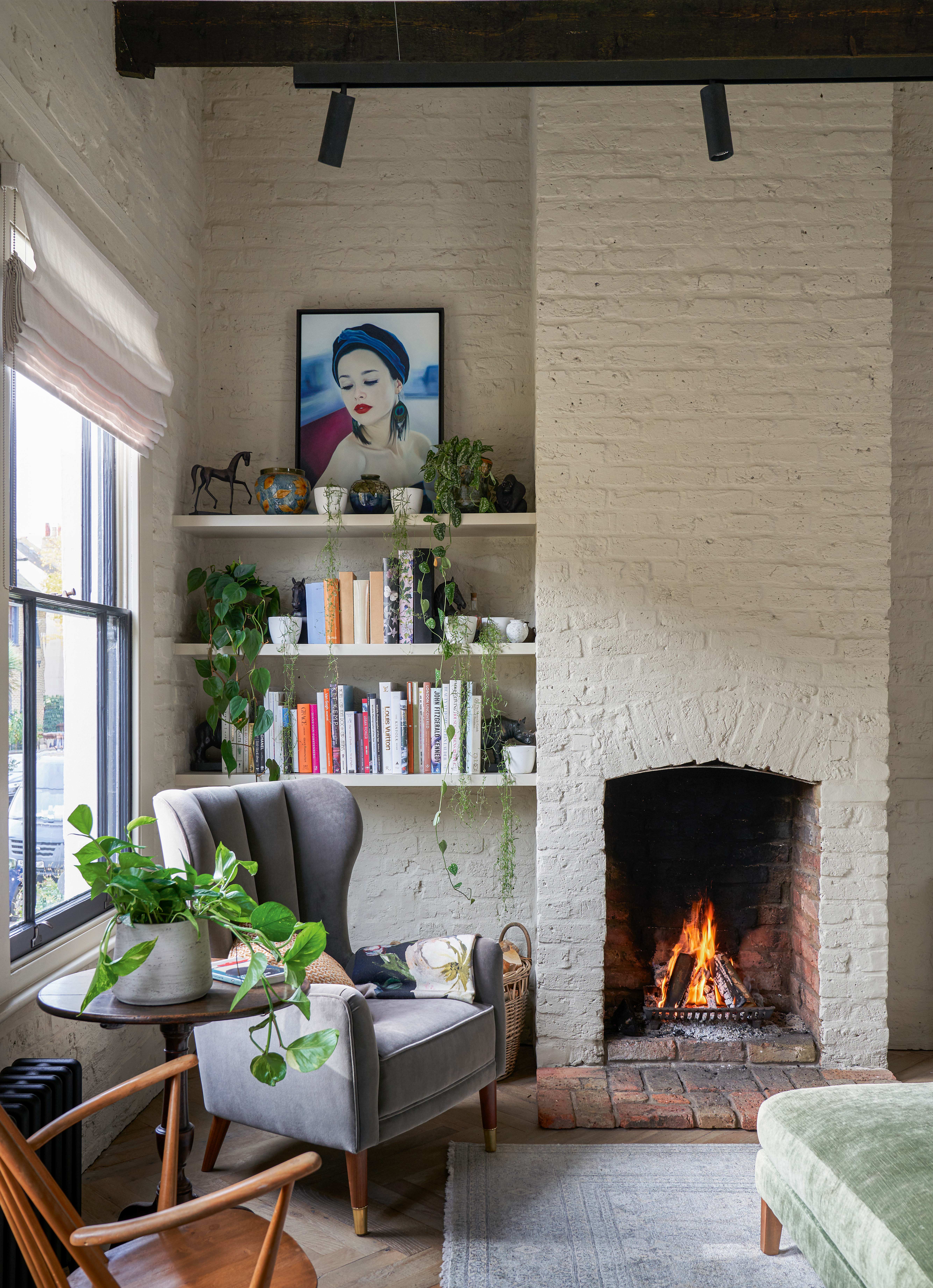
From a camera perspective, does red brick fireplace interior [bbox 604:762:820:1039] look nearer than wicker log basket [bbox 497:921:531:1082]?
No

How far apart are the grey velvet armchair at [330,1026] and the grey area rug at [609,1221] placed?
20cm

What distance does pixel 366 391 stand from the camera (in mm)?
3863

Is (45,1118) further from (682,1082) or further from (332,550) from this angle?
(332,550)

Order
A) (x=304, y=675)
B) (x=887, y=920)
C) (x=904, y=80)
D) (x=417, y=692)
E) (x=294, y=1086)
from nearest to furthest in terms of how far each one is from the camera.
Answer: (x=294, y=1086)
(x=904, y=80)
(x=887, y=920)
(x=417, y=692)
(x=304, y=675)

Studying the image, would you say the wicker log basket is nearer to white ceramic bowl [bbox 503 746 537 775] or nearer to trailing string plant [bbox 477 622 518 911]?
trailing string plant [bbox 477 622 518 911]

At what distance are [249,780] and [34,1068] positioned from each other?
4.99 feet

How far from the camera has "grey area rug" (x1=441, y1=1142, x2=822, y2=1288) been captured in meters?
2.22

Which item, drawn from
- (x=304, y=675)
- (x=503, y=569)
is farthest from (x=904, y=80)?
(x=304, y=675)

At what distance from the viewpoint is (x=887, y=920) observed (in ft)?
11.0

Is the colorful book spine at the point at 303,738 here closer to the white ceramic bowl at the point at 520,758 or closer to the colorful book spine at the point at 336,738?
the colorful book spine at the point at 336,738

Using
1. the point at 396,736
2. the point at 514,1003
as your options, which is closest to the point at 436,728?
the point at 396,736

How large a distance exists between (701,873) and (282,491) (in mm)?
2095

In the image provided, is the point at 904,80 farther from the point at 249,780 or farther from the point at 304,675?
the point at 249,780

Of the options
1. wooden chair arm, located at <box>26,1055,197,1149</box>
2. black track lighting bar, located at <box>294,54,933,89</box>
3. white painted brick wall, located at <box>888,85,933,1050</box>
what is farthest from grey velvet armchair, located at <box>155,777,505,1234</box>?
black track lighting bar, located at <box>294,54,933,89</box>
